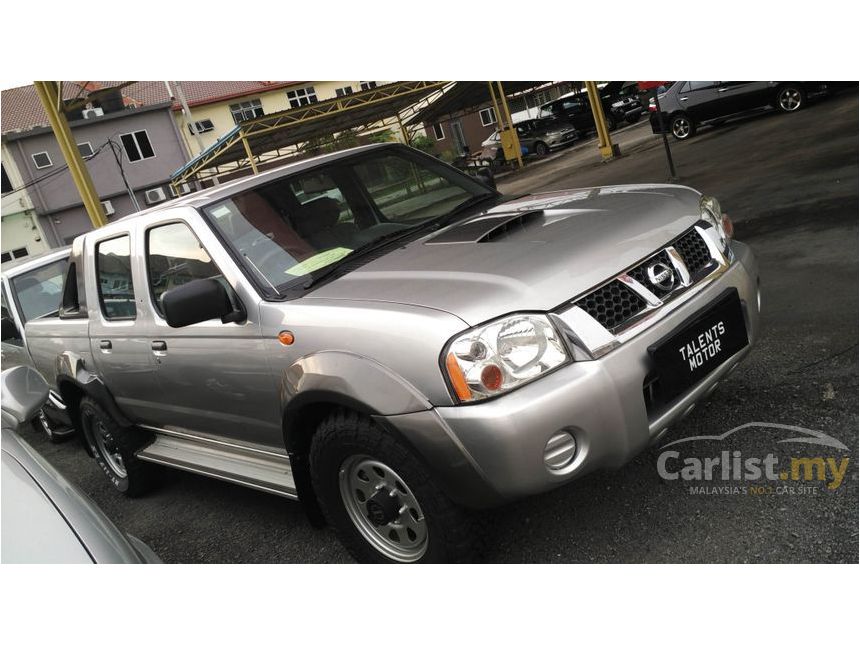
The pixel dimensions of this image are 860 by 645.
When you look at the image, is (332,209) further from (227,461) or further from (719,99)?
(719,99)

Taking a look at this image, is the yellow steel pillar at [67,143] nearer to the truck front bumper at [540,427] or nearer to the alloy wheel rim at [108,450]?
the alloy wheel rim at [108,450]

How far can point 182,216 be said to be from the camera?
3.36 meters

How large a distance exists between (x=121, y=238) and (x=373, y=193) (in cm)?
142

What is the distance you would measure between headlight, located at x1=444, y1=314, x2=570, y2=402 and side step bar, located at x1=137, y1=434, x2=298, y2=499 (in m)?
1.14

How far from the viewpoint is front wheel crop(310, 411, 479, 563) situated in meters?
2.52

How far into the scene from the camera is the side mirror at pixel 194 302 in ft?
9.35

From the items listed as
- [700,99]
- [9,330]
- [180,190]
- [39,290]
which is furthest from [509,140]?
[9,330]

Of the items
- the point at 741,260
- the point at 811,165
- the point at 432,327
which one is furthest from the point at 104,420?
the point at 811,165

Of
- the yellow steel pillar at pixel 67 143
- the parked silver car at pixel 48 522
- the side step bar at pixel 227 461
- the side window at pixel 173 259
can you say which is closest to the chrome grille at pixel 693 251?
the side step bar at pixel 227 461

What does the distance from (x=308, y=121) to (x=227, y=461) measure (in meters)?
14.6

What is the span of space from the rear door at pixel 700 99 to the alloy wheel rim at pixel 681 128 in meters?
0.22

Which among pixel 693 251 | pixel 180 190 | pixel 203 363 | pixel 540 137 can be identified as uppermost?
pixel 180 190

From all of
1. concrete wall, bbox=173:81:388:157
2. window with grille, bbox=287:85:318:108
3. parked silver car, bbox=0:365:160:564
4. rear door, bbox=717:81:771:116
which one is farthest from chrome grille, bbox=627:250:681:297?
window with grille, bbox=287:85:318:108

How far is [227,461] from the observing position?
11.6 ft
